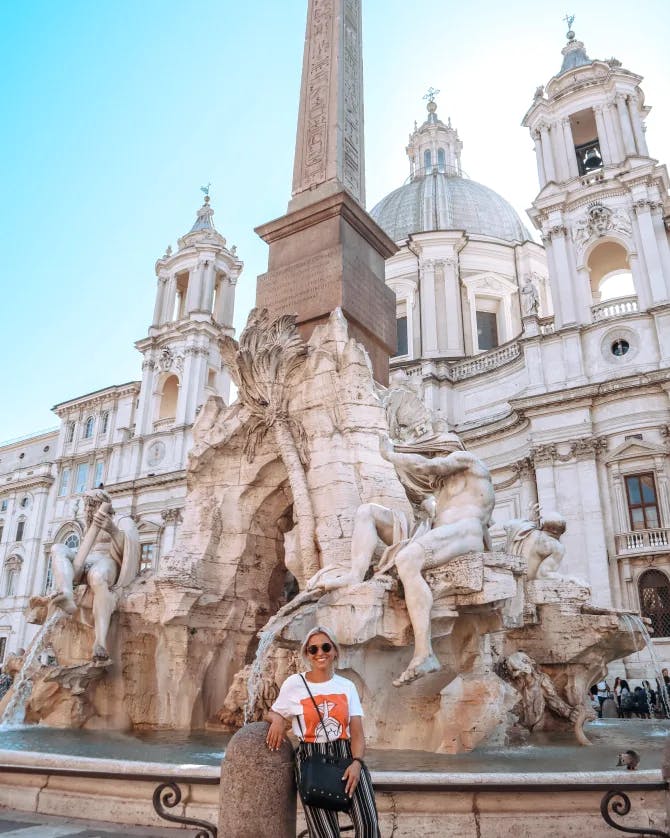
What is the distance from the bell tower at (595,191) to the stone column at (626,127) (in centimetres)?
4

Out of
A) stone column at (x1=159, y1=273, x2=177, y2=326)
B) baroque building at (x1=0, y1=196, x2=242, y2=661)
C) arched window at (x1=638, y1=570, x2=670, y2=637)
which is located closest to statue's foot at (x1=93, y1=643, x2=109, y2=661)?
arched window at (x1=638, y1=570, x2=670, y2=637)

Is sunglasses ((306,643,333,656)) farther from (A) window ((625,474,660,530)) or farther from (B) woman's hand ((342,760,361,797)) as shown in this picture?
(A) window ((625,474,660,530))

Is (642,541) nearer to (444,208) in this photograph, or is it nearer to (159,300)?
(444,208)

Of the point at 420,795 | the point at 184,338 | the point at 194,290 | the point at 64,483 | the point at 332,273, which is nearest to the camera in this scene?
the point at 420,795

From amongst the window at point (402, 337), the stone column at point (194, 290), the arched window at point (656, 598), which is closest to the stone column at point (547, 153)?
the window at point (402, 337)

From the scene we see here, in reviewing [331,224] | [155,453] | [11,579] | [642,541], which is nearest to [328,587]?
[331,224]

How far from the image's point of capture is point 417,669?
4875mm

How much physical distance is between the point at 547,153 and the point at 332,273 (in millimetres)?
23319

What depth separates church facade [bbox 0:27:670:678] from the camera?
21.7 meters

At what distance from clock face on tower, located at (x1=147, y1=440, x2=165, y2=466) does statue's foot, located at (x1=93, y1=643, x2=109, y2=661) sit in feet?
89.9

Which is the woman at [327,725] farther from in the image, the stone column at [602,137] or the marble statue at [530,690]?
the stone column at [602,137]

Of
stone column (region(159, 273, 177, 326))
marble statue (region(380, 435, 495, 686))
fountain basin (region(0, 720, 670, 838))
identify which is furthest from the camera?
stone column (region(159, 273, 177, 326))

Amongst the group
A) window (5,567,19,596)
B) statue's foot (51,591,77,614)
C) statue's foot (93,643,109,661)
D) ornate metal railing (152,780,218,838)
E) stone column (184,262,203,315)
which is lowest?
ornate metal railing (152,780,218,838)

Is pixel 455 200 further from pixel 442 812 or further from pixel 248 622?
pixel 442 812
